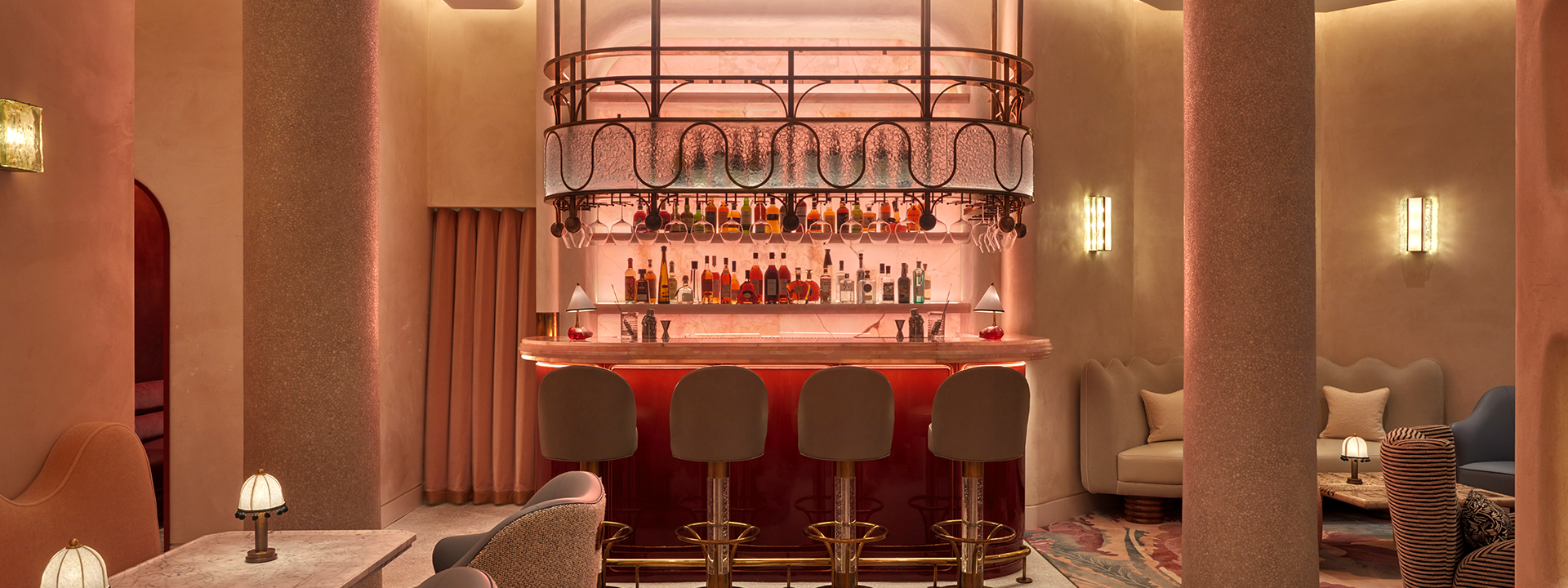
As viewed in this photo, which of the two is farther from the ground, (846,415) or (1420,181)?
(1420,181)

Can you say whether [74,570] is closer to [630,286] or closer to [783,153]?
[783,153]

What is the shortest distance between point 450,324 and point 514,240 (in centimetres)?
73

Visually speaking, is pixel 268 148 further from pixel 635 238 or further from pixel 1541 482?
pixel 1541 482

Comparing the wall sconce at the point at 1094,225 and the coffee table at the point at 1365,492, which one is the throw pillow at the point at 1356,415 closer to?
the coffee table at the point at 1365,492

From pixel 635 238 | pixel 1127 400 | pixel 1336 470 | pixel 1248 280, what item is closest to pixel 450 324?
pixel 635 238

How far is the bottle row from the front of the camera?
256 inches

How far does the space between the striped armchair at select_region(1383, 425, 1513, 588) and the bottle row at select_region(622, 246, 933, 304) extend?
3.34 m

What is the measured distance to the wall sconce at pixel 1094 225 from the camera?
6.20 m

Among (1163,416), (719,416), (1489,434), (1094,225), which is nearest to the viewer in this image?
(719,416)

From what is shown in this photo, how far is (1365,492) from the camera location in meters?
4.80

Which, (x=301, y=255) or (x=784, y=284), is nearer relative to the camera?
(x=301, y=255)

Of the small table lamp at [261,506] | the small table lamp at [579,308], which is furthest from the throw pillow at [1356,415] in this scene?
the small table lamp at [261,506]

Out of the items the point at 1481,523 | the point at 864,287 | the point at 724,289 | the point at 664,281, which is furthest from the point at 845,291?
the point at 1481,523

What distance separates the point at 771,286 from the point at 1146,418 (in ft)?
8.79
